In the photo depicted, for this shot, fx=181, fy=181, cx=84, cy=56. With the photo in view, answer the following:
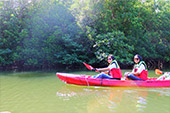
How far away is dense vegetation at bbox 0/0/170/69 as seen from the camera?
53.6ft

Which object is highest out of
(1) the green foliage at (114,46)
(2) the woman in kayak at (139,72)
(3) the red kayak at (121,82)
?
(1) the green foliage at (114,46)

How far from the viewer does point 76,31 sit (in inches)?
684

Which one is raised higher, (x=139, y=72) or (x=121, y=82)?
(x=139, y=72)

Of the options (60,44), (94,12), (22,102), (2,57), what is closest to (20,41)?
(2,57)

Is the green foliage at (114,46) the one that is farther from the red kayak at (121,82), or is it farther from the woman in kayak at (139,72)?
the red kayak at (121,82)

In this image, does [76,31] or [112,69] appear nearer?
[112,69]

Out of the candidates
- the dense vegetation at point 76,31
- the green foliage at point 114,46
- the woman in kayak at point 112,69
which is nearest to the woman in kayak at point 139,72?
the woman in kayak at point 112,69

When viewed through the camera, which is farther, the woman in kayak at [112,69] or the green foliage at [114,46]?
the green foliage at [114,46]

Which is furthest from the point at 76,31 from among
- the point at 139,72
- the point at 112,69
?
the point at 139,72

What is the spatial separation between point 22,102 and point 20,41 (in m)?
12.9

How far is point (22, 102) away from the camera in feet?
17.0

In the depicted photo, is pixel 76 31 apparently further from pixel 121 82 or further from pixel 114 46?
pixel 121 82

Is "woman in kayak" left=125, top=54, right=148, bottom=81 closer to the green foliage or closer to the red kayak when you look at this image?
the red kayak

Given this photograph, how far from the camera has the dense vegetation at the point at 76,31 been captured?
16.3 meters
